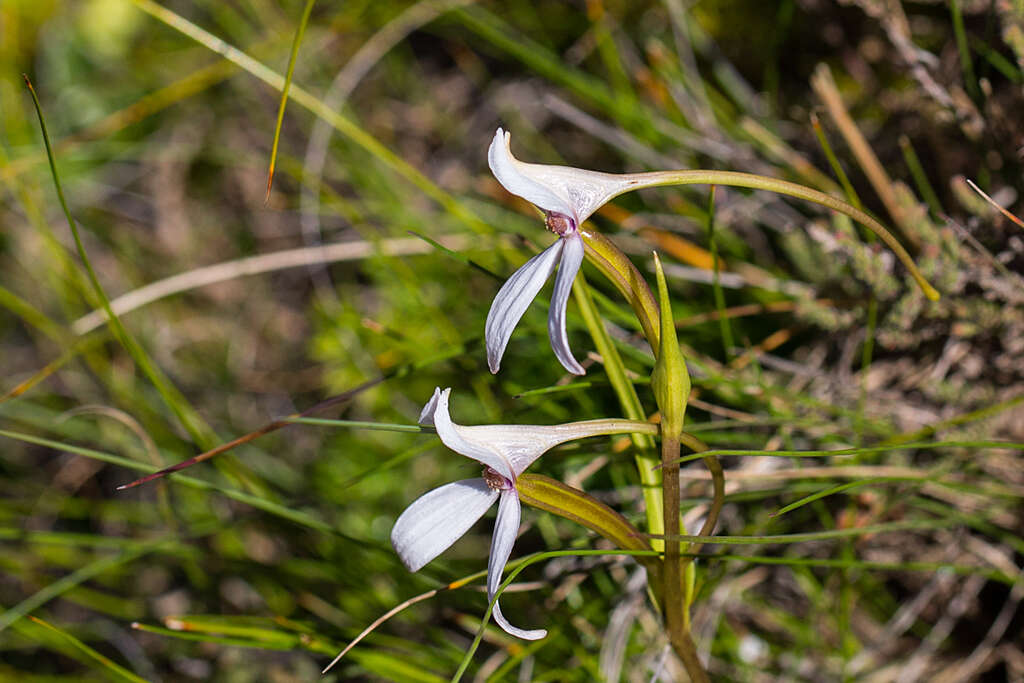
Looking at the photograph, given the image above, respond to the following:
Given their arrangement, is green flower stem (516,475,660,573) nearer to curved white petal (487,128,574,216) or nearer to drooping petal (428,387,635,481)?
drooping petal (428,387,635,481)

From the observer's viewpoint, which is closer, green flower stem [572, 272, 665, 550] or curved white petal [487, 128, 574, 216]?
curved white petal [487, 128, 574, 216]

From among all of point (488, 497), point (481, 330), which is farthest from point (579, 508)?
point (481, 330)

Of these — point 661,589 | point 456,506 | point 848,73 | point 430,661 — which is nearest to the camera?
point 456,506

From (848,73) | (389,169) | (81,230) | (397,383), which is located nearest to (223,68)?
(389,169)

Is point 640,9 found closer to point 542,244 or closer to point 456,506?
point 542,244

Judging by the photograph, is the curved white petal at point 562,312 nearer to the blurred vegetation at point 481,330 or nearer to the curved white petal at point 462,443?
the curved white petal at point 462,443

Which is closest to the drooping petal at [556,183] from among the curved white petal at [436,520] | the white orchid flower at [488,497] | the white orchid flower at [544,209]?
the white orchid flower at [544,209]

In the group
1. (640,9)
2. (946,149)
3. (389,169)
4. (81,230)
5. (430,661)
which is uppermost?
(640,9)

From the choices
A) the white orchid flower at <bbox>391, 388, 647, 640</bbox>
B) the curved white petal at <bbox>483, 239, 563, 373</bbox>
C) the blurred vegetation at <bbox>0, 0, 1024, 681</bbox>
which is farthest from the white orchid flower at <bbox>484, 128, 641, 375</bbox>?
the blurred vegetation at <bbox>0, 0, 1024, 681</bbox>
